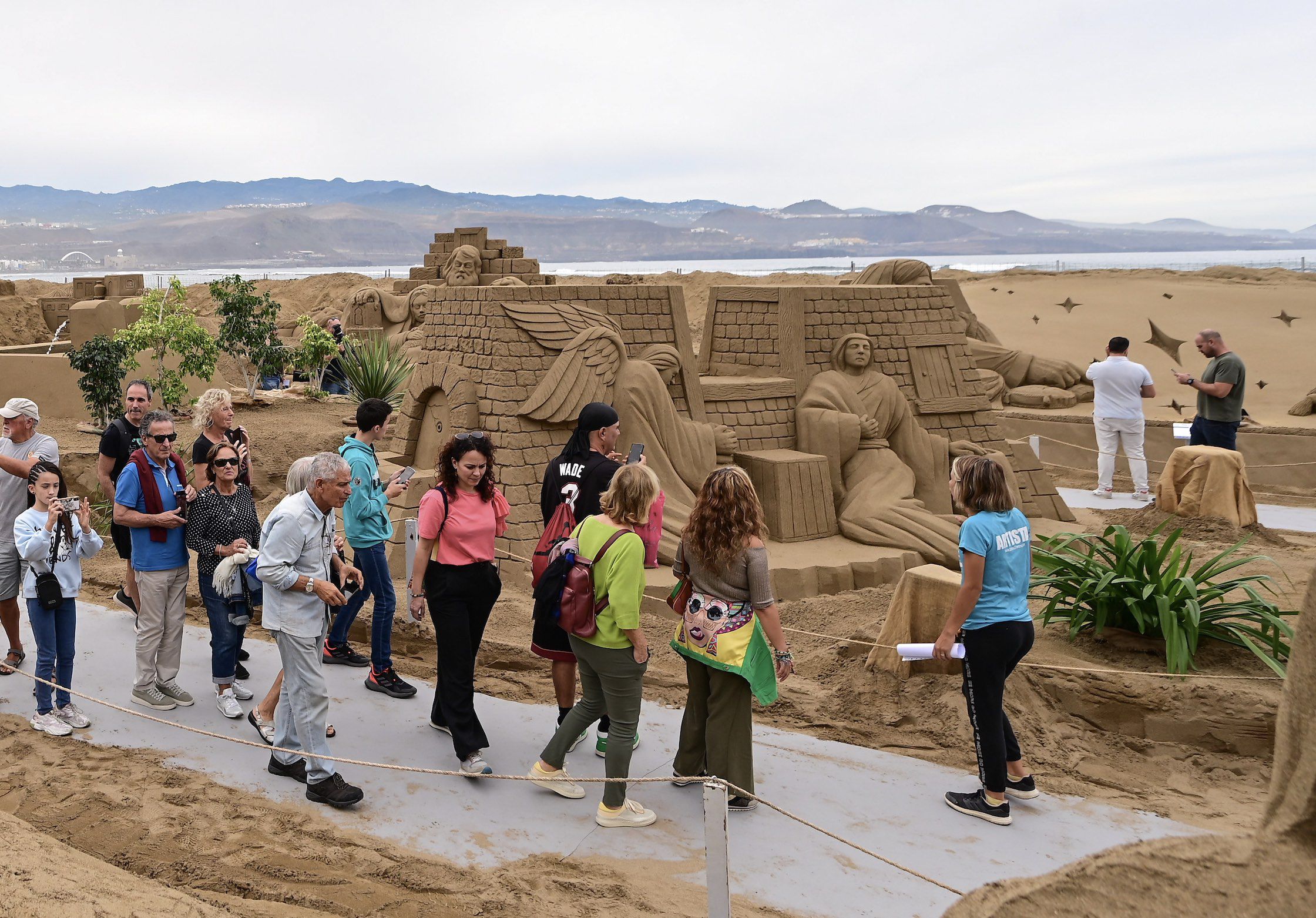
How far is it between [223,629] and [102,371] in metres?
6.83

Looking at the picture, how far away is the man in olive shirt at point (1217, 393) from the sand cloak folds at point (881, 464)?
7.76ft

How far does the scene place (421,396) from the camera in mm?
8008

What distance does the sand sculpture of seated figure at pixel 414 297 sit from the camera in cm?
1658

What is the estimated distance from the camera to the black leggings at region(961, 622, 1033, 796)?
4027 millimetres

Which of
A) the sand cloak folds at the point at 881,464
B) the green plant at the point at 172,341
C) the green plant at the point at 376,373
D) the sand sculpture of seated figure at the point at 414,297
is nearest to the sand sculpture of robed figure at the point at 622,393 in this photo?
the sand cloak folds at the point at 881,464

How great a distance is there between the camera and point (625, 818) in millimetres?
3977

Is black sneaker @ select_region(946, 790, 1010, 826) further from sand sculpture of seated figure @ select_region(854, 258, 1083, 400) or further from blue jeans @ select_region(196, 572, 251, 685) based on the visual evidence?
sand sculpture of seated figure @ select_region(854, 258, 1083, 400)

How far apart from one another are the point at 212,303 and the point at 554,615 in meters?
31.2

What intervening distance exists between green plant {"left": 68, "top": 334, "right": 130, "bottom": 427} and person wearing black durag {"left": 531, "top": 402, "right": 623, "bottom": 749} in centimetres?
762

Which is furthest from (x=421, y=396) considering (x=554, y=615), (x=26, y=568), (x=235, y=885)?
(x=235, y=885)

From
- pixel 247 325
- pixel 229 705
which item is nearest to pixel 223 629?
pixel 229 705

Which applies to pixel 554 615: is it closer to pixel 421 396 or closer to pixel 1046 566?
pixel 1046 566

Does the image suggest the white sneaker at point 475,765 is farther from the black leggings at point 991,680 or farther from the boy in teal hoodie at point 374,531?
the black leggings at point 991,680

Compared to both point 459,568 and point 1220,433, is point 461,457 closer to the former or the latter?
point 459,568
